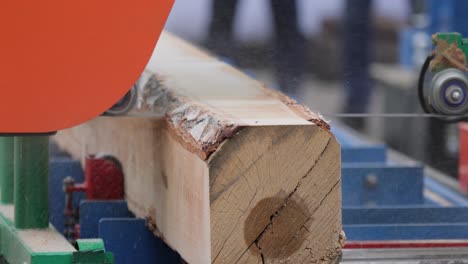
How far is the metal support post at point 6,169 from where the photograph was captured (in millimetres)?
4176

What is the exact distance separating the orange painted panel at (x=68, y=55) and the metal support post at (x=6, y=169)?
1126mm

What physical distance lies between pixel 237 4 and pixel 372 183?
7247mm

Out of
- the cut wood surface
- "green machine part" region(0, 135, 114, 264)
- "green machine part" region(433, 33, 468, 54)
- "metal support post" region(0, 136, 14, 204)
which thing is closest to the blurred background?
"green machine part" region(433, 33, 468, 54)

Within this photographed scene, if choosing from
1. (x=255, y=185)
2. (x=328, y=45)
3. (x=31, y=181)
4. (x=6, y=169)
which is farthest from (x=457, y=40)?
(x=328, y=45)

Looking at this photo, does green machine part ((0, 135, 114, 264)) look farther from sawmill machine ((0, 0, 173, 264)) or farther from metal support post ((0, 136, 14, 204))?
sawmill machine ((0, 0, 173, 264))

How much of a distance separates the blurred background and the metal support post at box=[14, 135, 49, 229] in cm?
645

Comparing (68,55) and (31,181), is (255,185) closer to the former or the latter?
(68,55)

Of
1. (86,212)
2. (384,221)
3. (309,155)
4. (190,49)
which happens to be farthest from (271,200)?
(190,49)

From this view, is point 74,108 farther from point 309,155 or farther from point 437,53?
point 437,53

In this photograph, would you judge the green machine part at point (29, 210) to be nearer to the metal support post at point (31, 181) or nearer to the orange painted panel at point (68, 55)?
the metal support post at point (31, 181)

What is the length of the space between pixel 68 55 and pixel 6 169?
137cm

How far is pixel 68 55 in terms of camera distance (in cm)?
297

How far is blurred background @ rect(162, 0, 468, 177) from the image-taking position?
36.2 feet

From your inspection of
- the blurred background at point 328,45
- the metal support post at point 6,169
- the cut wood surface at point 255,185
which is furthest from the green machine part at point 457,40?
the blurred background at point 328,45
